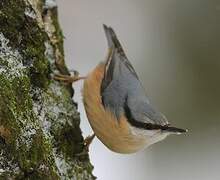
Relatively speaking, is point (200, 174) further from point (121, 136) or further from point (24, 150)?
point (24, 150)

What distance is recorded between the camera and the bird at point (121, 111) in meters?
2.78

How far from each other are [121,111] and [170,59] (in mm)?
3554

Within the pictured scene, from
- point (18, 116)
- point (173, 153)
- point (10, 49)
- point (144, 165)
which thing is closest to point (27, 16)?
point (10, 49)

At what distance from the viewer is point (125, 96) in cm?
281

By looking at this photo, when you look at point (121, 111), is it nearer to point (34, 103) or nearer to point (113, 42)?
point (113, 42)

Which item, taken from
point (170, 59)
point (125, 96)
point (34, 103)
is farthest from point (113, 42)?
A: point (170, 59)

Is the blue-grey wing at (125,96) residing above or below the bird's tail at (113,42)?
below

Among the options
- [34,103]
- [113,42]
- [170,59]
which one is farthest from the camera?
[170,59]

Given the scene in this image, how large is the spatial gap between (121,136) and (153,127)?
180 millimetres

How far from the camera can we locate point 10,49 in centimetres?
217

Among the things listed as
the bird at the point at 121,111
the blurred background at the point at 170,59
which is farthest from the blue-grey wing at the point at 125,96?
the blurred background at the point at 170,59

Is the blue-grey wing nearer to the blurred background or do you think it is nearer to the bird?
the bird

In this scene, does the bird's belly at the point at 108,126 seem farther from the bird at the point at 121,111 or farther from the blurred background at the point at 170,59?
the blurred background at the point at 170,59

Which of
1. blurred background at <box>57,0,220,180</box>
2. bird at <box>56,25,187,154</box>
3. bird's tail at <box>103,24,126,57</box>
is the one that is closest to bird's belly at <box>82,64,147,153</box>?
bird at <box>56,25,187,154</box>
